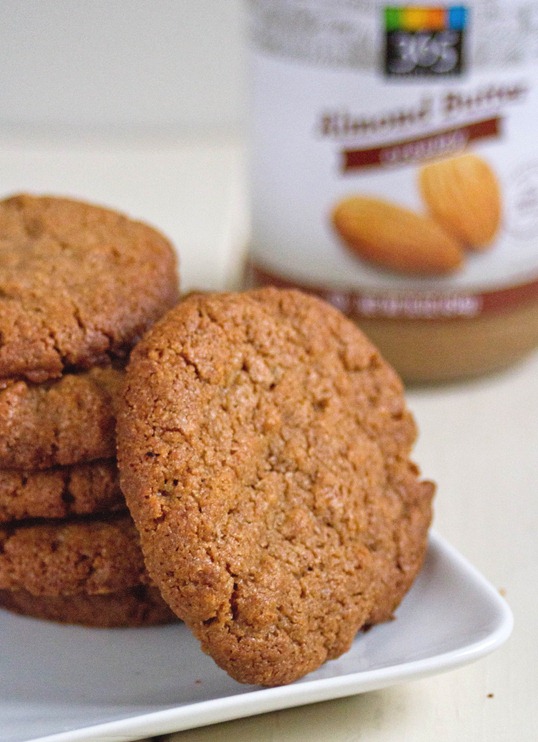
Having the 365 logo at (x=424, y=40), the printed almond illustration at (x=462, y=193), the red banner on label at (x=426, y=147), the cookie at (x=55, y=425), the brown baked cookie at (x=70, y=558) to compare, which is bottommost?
the brown baked cookie at (x=70, y=558)

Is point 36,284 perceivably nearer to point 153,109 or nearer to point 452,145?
point 452,145

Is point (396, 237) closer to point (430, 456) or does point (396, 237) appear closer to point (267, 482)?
point (430, 456)

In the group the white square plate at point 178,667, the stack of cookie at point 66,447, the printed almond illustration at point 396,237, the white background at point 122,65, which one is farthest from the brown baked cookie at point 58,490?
the white background at point 122,65

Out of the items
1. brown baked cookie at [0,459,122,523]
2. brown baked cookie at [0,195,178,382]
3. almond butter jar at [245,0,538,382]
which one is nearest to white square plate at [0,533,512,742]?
brown baked cookie at [0,459,122,523]

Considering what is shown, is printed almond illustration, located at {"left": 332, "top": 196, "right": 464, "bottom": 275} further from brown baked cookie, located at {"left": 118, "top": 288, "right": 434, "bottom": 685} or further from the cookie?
the cookie

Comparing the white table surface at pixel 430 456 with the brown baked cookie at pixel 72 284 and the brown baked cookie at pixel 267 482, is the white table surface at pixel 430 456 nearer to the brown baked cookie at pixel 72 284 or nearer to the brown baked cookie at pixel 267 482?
the brown baked cookie at pixel 267 482

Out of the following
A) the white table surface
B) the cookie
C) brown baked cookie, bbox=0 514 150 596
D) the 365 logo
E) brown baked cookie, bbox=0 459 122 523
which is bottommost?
the white table surface

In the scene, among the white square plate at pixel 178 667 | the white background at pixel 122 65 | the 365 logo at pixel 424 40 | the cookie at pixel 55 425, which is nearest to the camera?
the white square plate at pixel 178 667
